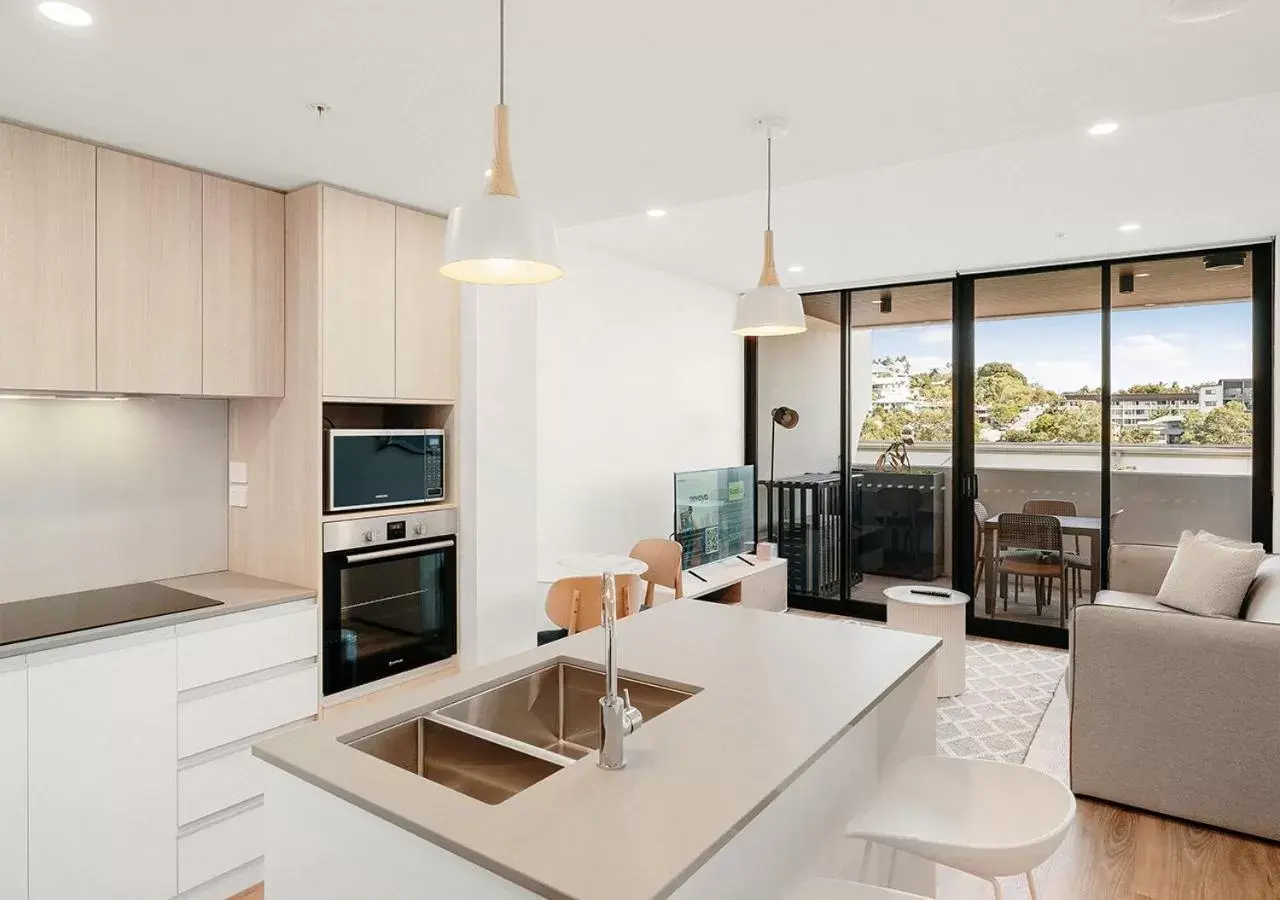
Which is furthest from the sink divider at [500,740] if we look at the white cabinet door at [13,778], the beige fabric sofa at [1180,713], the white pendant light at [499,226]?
the beige fabric sofa at [1180,713]

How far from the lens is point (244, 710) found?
2.54 m

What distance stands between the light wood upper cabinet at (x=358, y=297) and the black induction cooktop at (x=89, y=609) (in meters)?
0.87

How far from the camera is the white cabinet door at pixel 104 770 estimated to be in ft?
6.83

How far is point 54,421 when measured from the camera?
2586 millimetres

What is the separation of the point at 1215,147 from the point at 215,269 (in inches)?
152

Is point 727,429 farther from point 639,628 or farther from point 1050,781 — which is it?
point 1050,781

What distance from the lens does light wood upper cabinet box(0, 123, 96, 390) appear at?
220cm

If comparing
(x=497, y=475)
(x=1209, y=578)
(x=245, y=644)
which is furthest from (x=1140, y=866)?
(x=245, y=644)

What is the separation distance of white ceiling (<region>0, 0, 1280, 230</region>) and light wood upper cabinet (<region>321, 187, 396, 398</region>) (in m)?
0.21

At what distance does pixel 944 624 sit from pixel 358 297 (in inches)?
133

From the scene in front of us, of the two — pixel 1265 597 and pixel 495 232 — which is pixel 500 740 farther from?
pixel 1265 597

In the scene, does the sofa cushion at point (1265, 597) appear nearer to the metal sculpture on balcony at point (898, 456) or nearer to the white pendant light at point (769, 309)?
the white pendant light at point (769, 309)

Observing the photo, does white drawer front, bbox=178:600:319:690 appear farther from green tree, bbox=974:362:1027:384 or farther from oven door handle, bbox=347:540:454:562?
green tree, bbox=974:362:1027:384

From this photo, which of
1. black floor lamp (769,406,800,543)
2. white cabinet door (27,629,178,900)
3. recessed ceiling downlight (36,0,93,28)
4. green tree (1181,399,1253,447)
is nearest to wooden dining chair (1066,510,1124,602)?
green tree (1181,399,1253,447)
